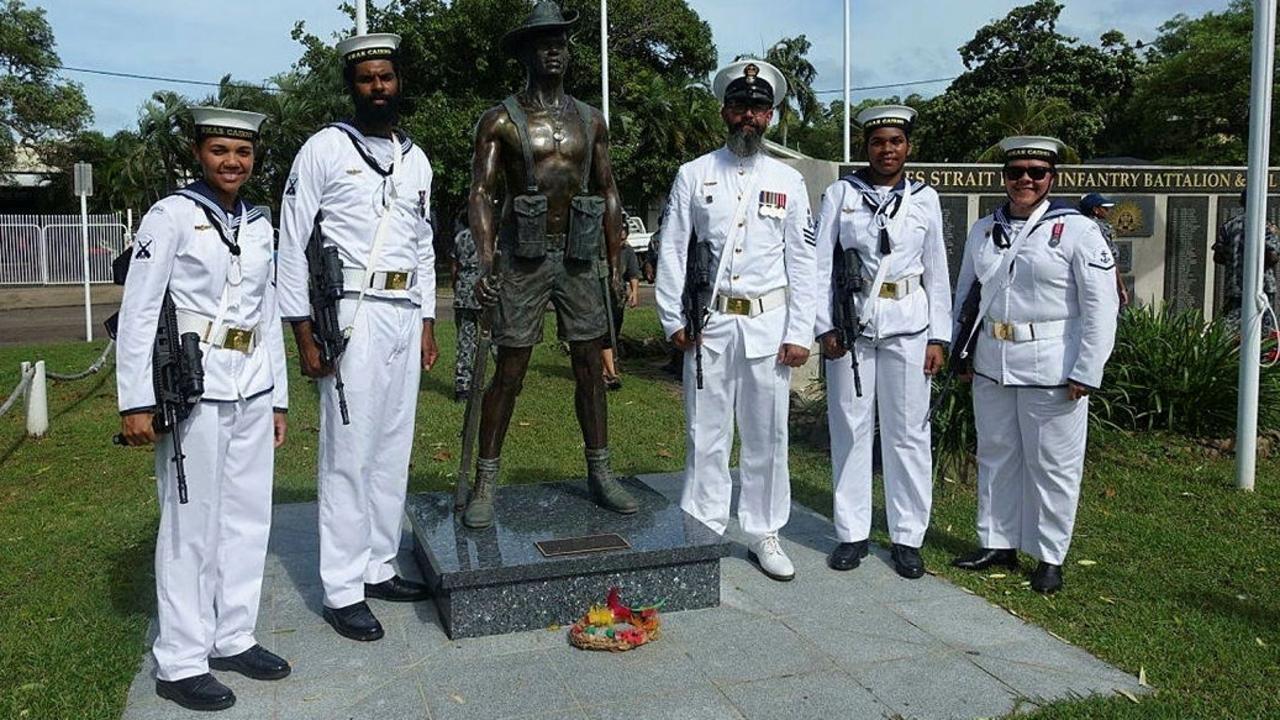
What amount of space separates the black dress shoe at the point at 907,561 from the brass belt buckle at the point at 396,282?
8.65ft

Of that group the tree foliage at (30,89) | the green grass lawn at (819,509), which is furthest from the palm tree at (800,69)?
the green grass lawn at (819,509)

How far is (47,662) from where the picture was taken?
4.11m

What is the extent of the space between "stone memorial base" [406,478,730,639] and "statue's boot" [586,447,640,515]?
5 cm

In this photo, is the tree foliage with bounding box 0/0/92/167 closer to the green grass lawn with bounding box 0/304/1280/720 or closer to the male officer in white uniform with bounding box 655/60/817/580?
the green grass lawn with bounding box 0/304/1280/720

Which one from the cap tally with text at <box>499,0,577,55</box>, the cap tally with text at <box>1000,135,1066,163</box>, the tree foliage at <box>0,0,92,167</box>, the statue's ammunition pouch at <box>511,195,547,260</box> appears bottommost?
the statue's ammunition pouch at <box>511,195,547,260</box>

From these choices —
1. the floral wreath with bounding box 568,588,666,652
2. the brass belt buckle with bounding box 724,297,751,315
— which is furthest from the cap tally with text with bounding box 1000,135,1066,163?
the floral wreath with bounding box 568,588,666,652

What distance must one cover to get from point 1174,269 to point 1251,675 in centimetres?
739

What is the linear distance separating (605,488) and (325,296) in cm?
169

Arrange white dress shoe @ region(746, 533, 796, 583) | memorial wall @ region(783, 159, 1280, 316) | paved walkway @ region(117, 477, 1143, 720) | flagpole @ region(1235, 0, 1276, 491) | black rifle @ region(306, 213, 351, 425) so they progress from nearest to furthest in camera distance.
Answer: paved walkway @ region(117, 477, 1143, 720) → black rifle @ region(306, 213, 351, 425) → white dress shoe @ region(746, 533, 796, 583) → flagpole @ region(1235, 0, 1276, 491) → memorial wall @ region(783, 159, 1280, 316)

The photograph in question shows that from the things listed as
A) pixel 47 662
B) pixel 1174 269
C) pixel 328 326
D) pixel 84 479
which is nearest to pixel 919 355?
pixel 328 326

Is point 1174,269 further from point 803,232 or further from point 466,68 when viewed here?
point 466,68

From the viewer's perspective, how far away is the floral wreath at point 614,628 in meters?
4.10

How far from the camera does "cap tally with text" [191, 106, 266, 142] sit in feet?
11.6

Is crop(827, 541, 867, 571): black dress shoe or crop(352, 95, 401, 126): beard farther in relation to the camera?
crop(827, 541, 867, 571): black dress shoe
